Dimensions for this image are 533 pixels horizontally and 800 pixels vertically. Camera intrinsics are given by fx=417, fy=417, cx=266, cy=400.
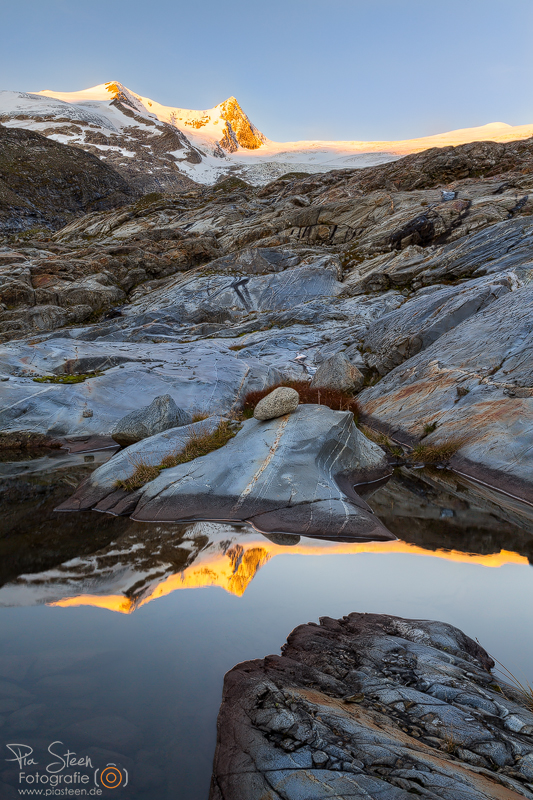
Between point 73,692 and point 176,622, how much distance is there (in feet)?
5.53

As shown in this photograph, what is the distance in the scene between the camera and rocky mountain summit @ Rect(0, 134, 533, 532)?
1500cm

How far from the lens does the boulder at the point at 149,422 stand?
Answer: 16.0m

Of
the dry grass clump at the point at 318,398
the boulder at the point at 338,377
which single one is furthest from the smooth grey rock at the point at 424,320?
the dry grass clump at the point at 318,398

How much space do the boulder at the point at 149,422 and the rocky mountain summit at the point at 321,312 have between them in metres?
1.06

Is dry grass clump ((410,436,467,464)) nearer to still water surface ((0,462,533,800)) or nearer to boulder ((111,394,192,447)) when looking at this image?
still water surface ((0,462,533,800))

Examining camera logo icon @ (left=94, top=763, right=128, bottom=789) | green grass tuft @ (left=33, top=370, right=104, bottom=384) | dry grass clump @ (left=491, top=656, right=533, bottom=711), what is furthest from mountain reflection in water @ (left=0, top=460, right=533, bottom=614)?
green grass tuft @ (left=33, top=370, right=104, bottom=384)

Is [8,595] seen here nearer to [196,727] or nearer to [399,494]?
[196,727]

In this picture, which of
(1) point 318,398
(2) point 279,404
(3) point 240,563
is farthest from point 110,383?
(3) point 240,563

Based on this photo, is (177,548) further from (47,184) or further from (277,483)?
(47,184)

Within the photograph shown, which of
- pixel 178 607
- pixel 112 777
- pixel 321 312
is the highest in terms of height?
pixel 321 312

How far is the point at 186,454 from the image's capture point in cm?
1258

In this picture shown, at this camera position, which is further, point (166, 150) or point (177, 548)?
point (166, 150)

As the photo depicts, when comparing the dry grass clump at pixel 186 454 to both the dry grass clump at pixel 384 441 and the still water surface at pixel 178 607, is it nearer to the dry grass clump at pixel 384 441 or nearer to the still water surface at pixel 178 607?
the still water surface at pixel 178 607

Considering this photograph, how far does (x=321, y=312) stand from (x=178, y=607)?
2847 cm
